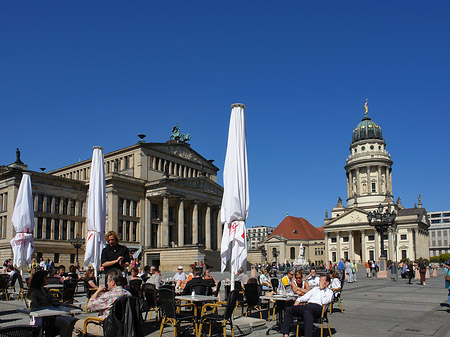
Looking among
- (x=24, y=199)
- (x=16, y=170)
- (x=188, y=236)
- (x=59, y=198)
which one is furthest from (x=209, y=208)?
(x=24, y=199)

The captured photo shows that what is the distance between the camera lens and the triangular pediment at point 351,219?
4040 inches

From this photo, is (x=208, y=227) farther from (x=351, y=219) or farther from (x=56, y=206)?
(x=351, y=219)

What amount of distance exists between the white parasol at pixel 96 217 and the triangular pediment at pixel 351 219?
93.5m

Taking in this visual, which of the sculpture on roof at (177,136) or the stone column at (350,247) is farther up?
the sculpture on roof at (177,136)

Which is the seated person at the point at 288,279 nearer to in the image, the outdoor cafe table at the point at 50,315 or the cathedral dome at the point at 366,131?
the outdoor cafe table at the point at 50,315

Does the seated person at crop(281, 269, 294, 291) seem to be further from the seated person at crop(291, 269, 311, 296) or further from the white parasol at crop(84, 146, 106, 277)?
the white parasol at crop(84, 146, 106, 277)

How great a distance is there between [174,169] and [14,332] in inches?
2526

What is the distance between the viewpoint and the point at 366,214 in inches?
3962

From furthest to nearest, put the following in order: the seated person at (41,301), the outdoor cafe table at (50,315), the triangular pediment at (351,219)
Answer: the triangular pediment at (351,219) < the seated person at (41,301) < the outdoor cafe table at (50,315)

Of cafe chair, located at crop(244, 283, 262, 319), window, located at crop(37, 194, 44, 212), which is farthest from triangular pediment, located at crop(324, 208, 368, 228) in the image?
cafe chair, located at crop(244, 283, 262, 319)

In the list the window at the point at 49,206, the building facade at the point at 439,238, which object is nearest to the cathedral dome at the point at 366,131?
the building facade at the point at 439,238

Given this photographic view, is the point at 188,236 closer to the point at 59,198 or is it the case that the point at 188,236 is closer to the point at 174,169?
the point at 174,169

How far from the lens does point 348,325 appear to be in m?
11.6

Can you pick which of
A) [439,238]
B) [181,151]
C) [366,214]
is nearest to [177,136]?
[181,151]
